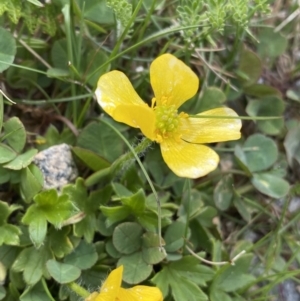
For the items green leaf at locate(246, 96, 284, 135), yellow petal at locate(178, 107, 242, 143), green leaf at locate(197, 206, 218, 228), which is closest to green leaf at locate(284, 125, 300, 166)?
green leaf at locate(246, 96, 284, 135)

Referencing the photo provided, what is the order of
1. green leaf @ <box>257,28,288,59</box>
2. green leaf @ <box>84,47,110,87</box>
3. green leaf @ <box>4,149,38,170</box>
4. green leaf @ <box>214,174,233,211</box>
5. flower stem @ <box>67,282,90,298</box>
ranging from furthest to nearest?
1. green leaf @ <box>257,28,288,59</box>
2. green leaf @ <box>214,174,233,211</box>
3. green leaf @ <box>84,47,110,87</box>
4. green leaf @ <box>4,149,38,170</box>
5. flower stem @ <box>67,282,90,298</box>

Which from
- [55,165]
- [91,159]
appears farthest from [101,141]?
[55,165]

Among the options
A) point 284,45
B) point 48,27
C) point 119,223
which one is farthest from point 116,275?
point 284,45

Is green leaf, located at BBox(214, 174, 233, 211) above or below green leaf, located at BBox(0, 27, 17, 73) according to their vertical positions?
below

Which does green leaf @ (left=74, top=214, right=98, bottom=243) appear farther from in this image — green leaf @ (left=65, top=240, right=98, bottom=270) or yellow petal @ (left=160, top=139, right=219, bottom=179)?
yellow petal @ (left=160, top=139, right=219, bottom=179)

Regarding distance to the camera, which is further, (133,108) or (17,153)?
(17,153)

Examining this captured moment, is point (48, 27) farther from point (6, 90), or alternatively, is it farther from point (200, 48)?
point (200, 48)
